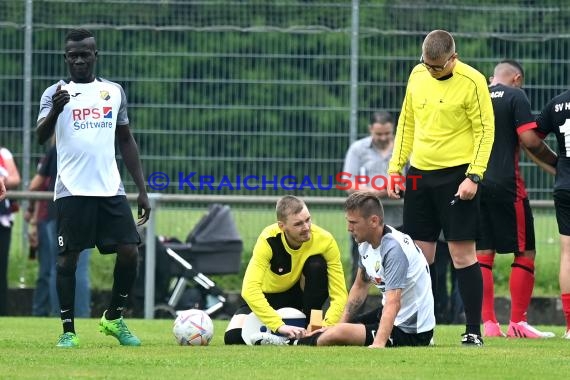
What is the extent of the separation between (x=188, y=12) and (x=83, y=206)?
603 centimetres

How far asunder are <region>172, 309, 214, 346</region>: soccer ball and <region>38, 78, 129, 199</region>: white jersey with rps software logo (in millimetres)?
1160

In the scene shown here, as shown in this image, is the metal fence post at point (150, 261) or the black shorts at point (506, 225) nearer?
the black shorts at point (506, 225)

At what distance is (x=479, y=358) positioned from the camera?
8445mm

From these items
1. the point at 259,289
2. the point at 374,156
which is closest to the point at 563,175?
the point at 259,289

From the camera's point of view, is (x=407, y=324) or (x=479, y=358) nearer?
(x=479, y=358)

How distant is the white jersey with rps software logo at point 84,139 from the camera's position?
30.6 ft

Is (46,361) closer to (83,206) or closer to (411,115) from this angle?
(83,206)

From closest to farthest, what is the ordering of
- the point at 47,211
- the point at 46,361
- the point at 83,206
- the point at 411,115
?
1. the point at 46,361
2. the point at 83,206
3. the point at 411,115
4. the point at 47,211

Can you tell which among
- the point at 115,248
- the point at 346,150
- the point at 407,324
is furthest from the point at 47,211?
the point at 407,324

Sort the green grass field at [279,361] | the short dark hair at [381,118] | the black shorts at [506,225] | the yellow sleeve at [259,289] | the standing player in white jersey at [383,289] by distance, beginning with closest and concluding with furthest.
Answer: the green grass field at [279,361] → the standing player in white jersey at [383,289] → the yellow sleeve at [259,289] → the black shorts at [506,225] → the short dark hair at [381,118]

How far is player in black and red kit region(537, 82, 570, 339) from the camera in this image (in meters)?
10.4

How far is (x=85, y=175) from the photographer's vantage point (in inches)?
368

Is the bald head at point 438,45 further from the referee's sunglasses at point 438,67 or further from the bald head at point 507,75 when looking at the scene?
the bald head at point 507,75

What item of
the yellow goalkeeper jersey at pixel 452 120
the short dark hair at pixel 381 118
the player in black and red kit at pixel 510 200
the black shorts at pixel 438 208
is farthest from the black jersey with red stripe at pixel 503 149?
the short dark hair at pixel 381 118
